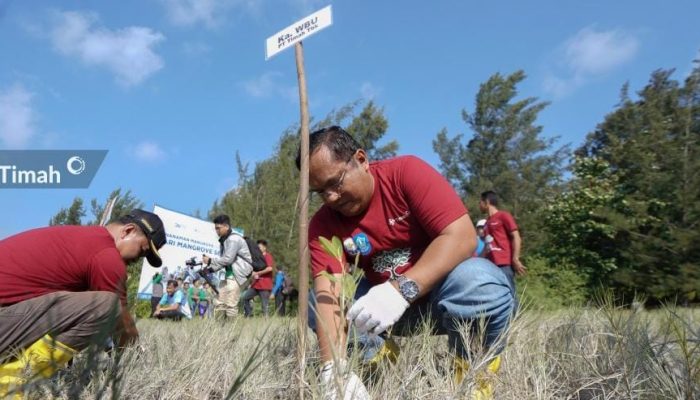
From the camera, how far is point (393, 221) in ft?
6.54

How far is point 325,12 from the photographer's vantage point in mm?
1610

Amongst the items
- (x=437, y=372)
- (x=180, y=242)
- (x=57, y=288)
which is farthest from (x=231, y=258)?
(x=180, y=242)

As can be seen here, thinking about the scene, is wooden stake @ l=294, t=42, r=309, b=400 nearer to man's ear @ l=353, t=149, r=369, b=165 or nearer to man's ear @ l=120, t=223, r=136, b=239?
man's ear @ l=353, t=149, r=369, b=165

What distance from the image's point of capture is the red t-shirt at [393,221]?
1836 mm

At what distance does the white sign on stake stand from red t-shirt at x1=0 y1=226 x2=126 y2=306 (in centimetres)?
113

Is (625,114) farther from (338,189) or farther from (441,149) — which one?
(338,189)

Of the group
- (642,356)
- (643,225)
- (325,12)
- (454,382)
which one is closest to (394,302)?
(454,382)

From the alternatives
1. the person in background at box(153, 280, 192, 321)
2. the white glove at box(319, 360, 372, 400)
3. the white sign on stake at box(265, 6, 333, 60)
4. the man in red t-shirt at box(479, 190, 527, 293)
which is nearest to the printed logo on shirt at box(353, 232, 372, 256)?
the white glove at box(319, 360, 372, 400)

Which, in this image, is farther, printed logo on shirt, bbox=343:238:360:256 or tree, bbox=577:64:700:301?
tree, bbox=577:64:700:301

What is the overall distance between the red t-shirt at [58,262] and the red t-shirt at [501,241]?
4.67m

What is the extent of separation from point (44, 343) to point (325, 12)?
160 cm

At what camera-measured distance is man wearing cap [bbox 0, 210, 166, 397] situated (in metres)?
1.87

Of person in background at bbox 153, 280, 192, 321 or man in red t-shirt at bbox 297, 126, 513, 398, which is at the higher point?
man in red t-shirt at bbox 297, 126, 513, 398

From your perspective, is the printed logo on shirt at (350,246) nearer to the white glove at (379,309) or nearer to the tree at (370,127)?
the white glove at (379,309)
